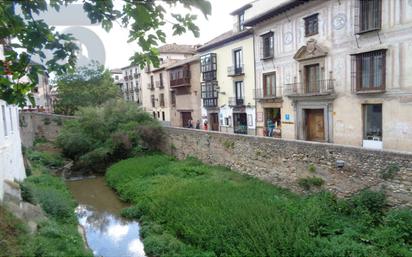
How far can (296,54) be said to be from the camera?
699 inches

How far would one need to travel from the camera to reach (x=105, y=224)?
Answer: 13469 mm

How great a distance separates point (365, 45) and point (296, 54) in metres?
3.97

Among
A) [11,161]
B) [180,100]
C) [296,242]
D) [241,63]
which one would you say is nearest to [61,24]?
[296,242]

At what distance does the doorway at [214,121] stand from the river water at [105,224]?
10.8m

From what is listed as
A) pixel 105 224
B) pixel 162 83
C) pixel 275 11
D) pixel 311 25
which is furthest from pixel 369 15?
pixel 162 83

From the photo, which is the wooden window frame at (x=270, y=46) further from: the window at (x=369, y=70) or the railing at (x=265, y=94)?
the window at (x=369, y=70)

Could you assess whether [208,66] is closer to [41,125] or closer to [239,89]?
[239,89]

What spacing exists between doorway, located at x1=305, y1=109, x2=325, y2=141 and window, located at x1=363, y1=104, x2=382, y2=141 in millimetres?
2472

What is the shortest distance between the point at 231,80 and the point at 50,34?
21.3 meters

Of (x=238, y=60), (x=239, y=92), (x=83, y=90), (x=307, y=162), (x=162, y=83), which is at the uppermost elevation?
(x=238, y=60)

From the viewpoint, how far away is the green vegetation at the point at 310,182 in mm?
11109

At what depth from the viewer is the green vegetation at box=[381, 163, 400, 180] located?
8.92m

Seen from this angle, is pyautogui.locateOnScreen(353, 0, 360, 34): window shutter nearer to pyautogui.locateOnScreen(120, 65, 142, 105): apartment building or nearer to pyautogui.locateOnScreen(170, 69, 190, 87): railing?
pyautogui.locateOnScreen(170, 69, 190, 87): railing

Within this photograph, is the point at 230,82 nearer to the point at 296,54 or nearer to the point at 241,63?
the point at 241,63
